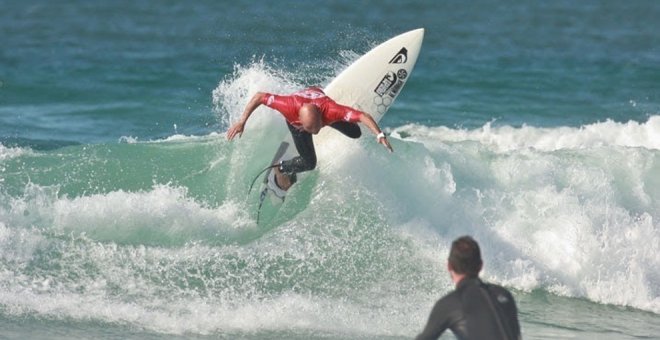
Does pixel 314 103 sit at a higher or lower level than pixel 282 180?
higher

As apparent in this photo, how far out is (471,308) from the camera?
17.1 feet

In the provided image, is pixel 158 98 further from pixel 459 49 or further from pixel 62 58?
pixel 459 49

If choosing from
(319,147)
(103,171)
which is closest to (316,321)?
(319,147)

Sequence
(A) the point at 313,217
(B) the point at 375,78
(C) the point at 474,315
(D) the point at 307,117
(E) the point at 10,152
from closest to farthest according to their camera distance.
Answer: (C) the point at 474,315 < (D) the point at 307,117 < (A) the point at 313,217 < (B) the point at 375,78 < (E) the point at 10,152

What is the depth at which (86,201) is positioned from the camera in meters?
11.6

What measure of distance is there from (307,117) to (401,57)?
2822 mm

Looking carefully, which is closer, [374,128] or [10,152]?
[374,128]

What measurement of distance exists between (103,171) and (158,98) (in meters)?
7.20

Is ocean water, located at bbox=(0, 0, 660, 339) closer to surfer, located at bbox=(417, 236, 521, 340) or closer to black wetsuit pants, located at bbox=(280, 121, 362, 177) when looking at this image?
black wetsuit pants, located at bbox=(280, 121, 362, 177)

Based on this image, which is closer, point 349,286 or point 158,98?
point 349,286

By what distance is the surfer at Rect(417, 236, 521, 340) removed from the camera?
17.0 feet

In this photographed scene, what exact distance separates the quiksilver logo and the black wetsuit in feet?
24.1

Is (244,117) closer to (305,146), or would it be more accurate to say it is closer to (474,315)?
(305,146)

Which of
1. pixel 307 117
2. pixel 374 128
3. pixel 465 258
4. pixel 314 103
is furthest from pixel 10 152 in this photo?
pixel 465 258
